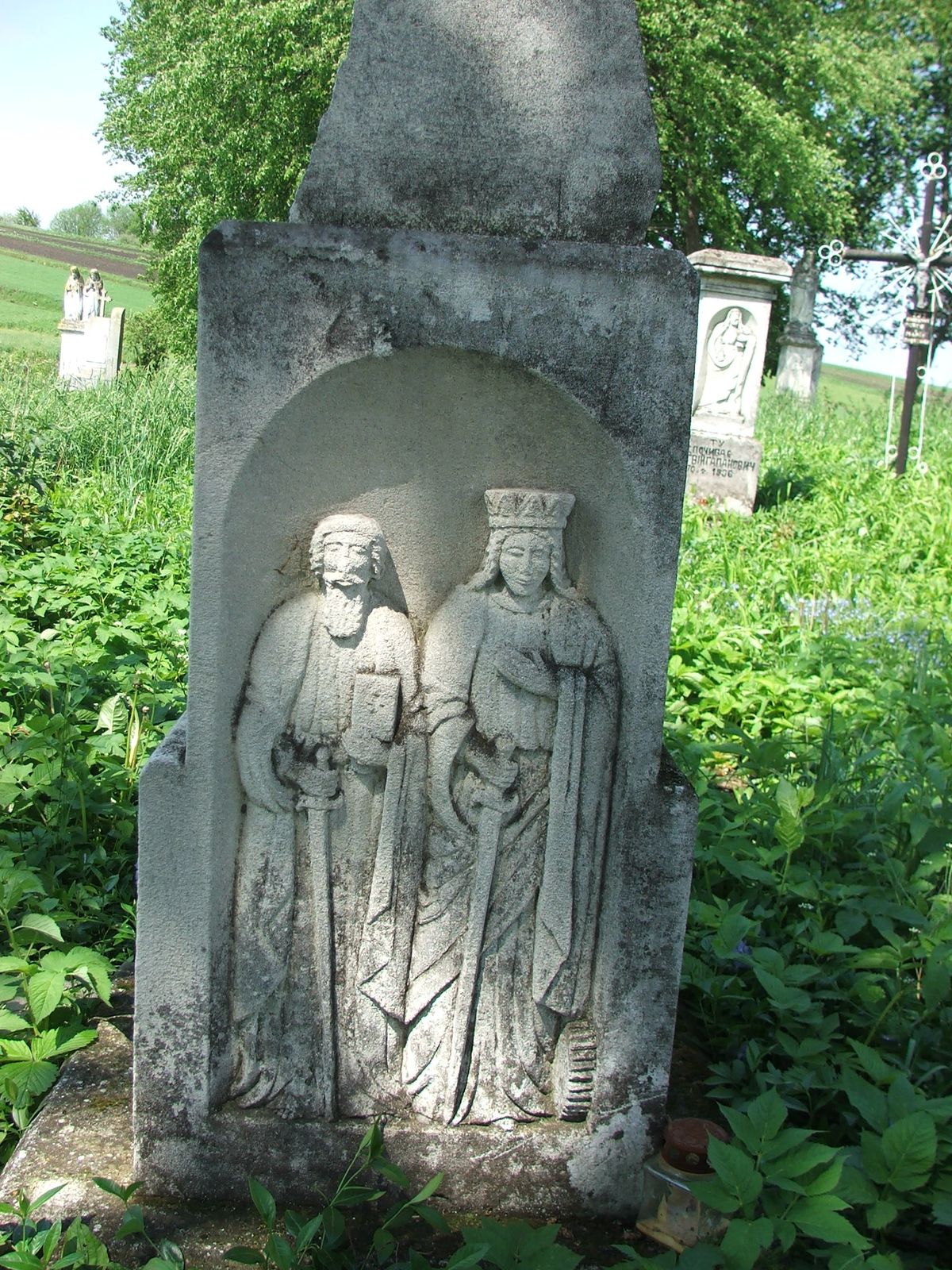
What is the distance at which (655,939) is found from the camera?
1956 mm

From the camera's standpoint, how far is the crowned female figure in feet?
6.22

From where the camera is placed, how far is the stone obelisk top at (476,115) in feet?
5.83

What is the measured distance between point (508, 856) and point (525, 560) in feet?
1.75

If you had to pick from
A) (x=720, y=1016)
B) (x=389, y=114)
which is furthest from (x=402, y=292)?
(x=720, y=1016)

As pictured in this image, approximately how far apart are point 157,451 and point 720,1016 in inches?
238

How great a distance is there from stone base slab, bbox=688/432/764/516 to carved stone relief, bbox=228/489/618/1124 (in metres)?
7.31

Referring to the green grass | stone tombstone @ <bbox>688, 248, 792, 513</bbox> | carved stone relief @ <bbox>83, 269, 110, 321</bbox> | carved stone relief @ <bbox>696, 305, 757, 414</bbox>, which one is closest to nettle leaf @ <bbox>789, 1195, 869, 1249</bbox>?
stone tombstone @ <bbox>688, 248, 792, 513</bbox>

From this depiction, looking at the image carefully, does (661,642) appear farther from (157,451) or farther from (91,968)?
(157,451)

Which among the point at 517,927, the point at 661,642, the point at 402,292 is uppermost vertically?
the point at 402,292

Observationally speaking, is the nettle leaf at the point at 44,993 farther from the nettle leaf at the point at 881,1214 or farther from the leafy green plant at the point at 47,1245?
the nettle leaf at the point at 881,1214

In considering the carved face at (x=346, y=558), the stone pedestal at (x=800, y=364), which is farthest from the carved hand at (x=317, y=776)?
the stone pedestal at (x=800, y=364)

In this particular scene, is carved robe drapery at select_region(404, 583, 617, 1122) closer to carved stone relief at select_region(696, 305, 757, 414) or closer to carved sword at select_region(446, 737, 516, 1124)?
carved sword at select_region(446, 737, 516, 1124)

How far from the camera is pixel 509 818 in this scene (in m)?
1.94

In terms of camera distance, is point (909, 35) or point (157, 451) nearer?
point (157, 451)
